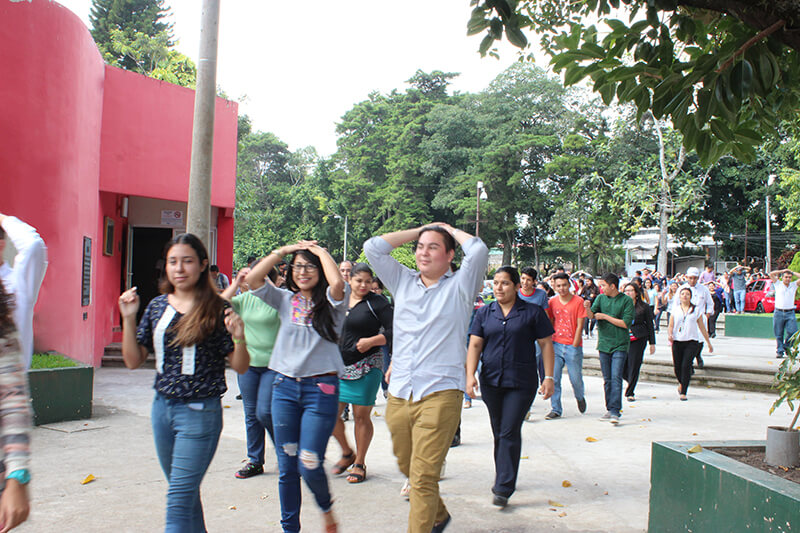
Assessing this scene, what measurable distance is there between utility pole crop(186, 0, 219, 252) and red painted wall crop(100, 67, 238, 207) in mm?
4761

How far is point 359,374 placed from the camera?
5.71m

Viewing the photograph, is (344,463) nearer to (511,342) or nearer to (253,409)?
(253,409)

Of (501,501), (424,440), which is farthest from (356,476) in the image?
(424,440)

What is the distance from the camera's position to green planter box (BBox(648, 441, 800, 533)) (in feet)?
11.1

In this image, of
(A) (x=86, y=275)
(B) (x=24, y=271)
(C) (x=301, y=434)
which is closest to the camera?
(B) (x=24, y=271)

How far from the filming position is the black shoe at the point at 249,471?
18.3 feet

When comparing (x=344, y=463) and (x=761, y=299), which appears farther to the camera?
(x=761, y=299)

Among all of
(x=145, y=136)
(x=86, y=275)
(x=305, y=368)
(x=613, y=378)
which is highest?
(x=145, y=136)

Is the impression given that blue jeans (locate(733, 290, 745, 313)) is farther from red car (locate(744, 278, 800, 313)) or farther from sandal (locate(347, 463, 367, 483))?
sandal (locate(347, 463, 367, 483))

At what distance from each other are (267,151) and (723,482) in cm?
6935

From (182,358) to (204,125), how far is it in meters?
5.15

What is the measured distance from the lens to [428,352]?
3.93 metres

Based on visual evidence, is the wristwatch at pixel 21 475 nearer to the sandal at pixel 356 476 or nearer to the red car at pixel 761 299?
the sandal at pixel 356 476

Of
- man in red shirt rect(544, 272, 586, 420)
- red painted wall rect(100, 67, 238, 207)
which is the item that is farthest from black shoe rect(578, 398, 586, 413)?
red painted wall rect(100, 67, 238, 207)
